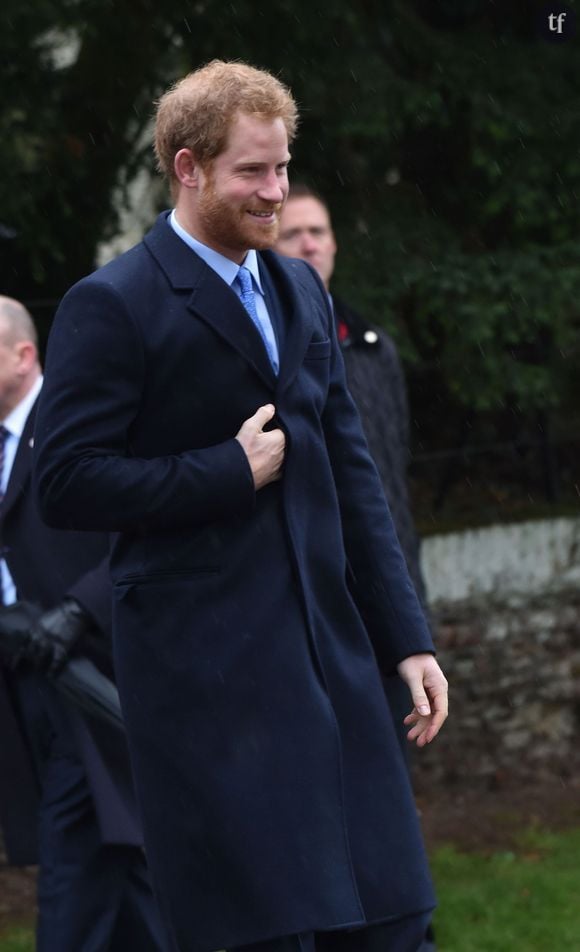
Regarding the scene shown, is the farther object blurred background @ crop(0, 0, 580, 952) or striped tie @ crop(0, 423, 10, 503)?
blurred background @ crop(0, 0, 580, 952)

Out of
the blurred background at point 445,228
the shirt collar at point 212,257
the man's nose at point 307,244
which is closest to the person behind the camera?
the shirt collar at point 212,257

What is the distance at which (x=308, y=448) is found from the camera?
11.9 feet

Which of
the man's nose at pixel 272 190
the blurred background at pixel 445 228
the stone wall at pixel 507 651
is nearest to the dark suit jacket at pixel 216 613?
the man's nose at pixel 272 190

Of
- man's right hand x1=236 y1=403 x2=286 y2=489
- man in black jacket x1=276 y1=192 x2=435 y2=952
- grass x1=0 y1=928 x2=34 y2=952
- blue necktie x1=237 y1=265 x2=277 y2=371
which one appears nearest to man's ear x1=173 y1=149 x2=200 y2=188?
blue necktie x1=237 y1=265 x2=277 y2=371

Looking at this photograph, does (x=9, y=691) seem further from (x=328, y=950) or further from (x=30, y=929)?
(x=328, y=950)

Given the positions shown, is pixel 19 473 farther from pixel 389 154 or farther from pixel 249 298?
pixel 389 154

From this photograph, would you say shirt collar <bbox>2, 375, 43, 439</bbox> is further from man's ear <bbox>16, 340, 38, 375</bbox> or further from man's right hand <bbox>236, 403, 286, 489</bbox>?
man's right hand <bbox>236, 403, 286, 489</bbox>

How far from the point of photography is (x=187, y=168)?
3.53 m

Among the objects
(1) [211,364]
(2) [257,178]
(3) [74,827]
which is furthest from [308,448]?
(3) [74,827]

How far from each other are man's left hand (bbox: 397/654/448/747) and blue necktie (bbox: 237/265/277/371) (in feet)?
2.17

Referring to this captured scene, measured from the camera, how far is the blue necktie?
3639 mm

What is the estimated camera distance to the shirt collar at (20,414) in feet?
17.8

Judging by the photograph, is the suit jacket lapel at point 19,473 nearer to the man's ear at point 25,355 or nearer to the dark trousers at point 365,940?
the man's ear at point 25,355

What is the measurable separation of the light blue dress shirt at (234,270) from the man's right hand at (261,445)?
141 millimetres
